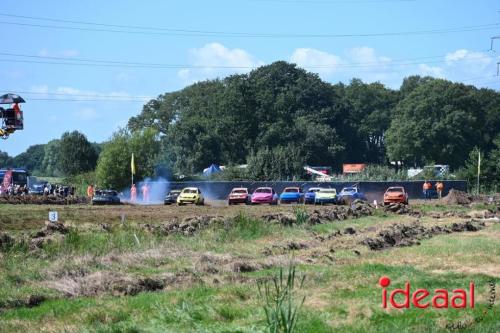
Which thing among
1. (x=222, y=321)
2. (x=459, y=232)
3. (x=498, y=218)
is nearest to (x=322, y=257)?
(x=222, y=321)

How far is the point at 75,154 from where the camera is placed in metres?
131

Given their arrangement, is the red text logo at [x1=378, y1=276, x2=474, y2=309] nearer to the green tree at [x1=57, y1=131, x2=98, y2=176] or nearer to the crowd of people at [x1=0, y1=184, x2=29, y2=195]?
the crowd of people at [x1=0, y1=184, x2=29, y2=195]

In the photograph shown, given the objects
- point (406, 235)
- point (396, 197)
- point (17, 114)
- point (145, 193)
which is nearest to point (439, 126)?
point (145, 193)

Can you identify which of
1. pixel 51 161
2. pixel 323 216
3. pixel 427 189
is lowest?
pixel 323 216

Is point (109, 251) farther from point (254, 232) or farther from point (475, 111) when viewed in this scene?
point (475, 111)

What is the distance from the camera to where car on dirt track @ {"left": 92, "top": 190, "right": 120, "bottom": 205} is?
6347 cm

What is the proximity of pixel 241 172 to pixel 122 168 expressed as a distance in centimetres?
1378

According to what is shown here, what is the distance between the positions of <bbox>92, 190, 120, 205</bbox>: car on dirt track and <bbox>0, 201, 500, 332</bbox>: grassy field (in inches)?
1474

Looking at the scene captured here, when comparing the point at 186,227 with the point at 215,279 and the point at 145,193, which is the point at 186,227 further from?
the point at 145,193

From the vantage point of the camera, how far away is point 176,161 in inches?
4587

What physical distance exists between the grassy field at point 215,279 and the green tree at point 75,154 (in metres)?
107

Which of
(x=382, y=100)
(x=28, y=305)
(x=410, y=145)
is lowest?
(x=28, y=305)

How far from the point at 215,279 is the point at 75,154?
11853 centimetres

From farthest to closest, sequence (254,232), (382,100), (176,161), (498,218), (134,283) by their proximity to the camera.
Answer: (382,100) → (176,161) → (498,218) → (254,232) → (134,283)
